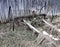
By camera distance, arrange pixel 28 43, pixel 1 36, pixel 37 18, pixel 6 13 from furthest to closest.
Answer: pixel 6 13
pixel 37 18
pixel 1 36
pixel 28 43

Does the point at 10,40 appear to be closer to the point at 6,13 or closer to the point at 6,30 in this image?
the point at 6,30

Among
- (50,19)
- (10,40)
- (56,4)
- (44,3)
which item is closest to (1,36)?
(10,40)

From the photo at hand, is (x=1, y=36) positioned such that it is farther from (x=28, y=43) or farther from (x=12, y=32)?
(x=28, y=43)

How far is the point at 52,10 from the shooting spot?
864cm

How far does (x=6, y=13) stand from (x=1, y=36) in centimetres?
215

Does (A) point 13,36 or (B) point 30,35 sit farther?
(B) point 30,35

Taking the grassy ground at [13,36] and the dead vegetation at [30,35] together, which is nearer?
the dead vegetation at [30,35]

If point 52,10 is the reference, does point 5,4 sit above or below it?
above

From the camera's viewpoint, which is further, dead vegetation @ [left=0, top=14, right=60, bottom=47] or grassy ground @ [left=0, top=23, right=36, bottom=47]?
grassy ground @ [left=0, top=23, right=36, bottom=47]

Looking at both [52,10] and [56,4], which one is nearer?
[52,10]

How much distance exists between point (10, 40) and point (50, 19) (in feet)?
8.38

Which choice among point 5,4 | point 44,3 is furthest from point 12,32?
point 44,3

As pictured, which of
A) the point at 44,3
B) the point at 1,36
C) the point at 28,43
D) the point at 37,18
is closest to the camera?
the point at 28,43

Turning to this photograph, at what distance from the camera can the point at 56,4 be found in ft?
30.9
